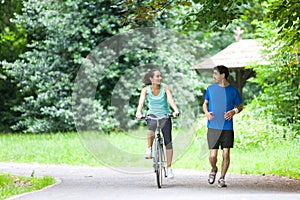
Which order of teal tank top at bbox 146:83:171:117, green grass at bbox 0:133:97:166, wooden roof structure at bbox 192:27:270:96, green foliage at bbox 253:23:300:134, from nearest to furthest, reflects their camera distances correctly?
teal tank top at bbox 146:83:171:117, green grass at bbox 0:133:97:166, green foliage at bbox 253:23:300:134, wooden roof structure at bbox 192:27:270:96

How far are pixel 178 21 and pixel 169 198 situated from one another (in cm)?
1671

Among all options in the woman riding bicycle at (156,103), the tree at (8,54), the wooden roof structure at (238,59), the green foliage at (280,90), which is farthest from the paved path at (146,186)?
the wooden roof structure at (238,59)

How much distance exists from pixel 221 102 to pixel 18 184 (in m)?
3.52

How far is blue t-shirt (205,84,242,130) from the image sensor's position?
11.8 metres

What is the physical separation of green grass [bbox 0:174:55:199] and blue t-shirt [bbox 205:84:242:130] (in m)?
2.93

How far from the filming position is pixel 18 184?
12.2m

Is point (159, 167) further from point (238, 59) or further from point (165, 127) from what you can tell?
point (238, 59)

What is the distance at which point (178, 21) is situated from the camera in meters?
26.3

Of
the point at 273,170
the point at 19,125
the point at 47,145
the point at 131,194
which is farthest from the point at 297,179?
the point at 19,125

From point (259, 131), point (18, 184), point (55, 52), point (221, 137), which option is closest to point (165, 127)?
point (221, 137)

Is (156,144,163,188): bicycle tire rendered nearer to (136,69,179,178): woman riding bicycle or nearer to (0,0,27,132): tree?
(136,69,179,178): woman riding bicycle

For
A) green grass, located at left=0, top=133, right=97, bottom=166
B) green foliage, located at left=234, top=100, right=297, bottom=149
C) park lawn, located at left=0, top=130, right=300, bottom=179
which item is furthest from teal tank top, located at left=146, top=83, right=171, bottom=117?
green foliage, located at left=234, top=100, right=297, bottom=149

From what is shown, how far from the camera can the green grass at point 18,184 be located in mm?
11048

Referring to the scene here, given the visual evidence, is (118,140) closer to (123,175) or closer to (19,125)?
(19,125)
